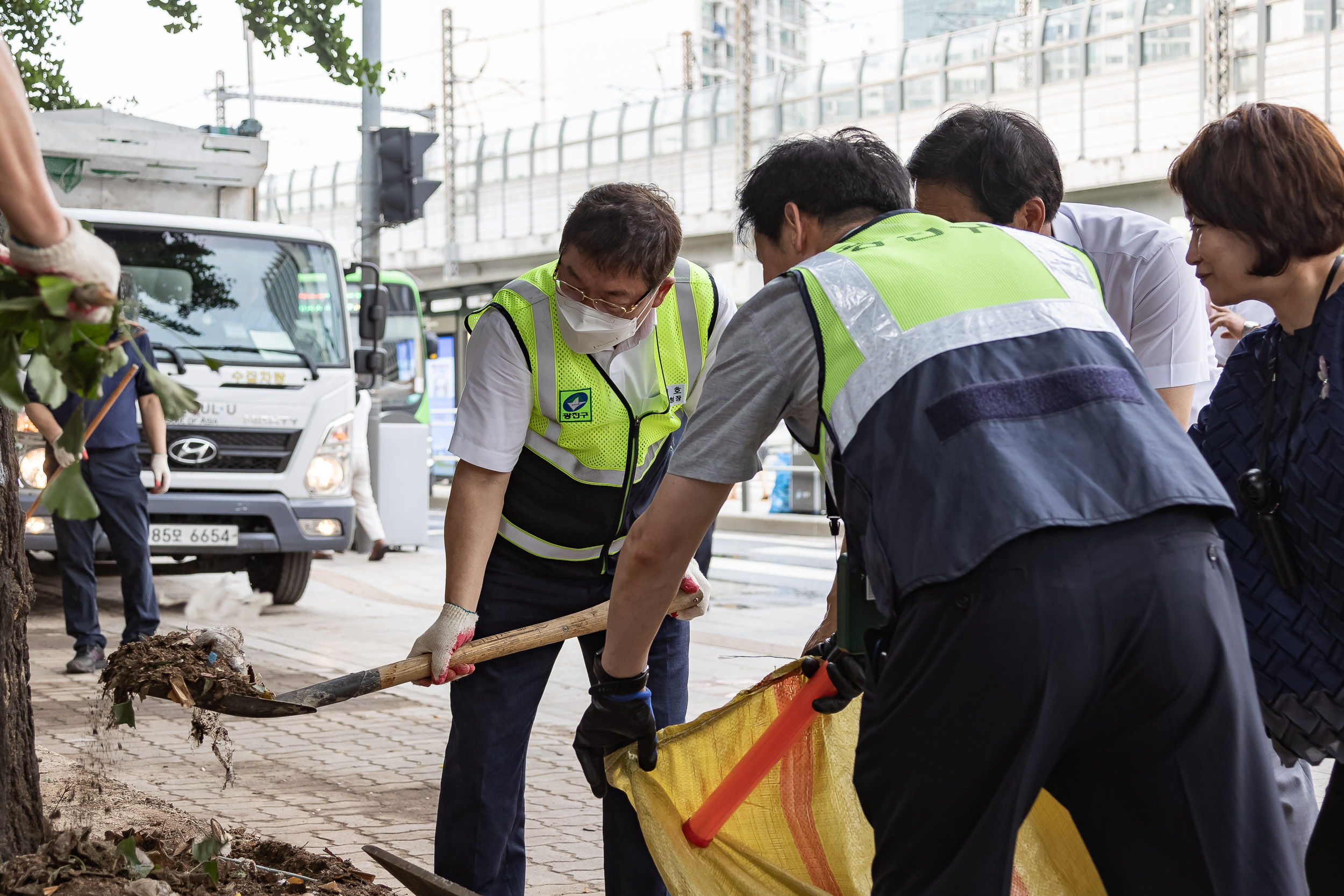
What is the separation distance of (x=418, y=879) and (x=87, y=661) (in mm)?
5026

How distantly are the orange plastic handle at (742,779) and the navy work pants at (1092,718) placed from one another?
864 millimetres

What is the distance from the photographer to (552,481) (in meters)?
3.09

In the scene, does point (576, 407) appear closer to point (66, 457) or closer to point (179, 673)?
point (179, 673)

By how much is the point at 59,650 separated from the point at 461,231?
3171 centimetres

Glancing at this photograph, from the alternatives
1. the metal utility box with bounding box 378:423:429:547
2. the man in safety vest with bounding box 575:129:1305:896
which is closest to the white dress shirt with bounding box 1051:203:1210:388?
the man in safety vest with bounding box 575:129:1305:896

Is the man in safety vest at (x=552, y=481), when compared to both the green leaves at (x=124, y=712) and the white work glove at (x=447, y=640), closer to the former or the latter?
the white work glove at (x=447, y=640)

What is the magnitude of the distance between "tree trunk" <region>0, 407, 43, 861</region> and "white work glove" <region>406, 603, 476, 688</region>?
869 mm

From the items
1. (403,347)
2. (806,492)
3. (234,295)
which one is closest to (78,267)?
(234,295)

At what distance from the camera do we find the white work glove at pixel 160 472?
785cm

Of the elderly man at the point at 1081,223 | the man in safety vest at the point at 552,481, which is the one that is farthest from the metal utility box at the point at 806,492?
the man in safety vest at the point at 552,481

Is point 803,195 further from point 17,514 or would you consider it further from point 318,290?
point 318,290

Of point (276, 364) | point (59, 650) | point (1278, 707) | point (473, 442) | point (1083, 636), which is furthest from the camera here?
point (276, 364)

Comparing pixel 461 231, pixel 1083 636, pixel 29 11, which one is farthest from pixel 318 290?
pixel 461 231

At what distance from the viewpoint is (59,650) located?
7.87 meters
